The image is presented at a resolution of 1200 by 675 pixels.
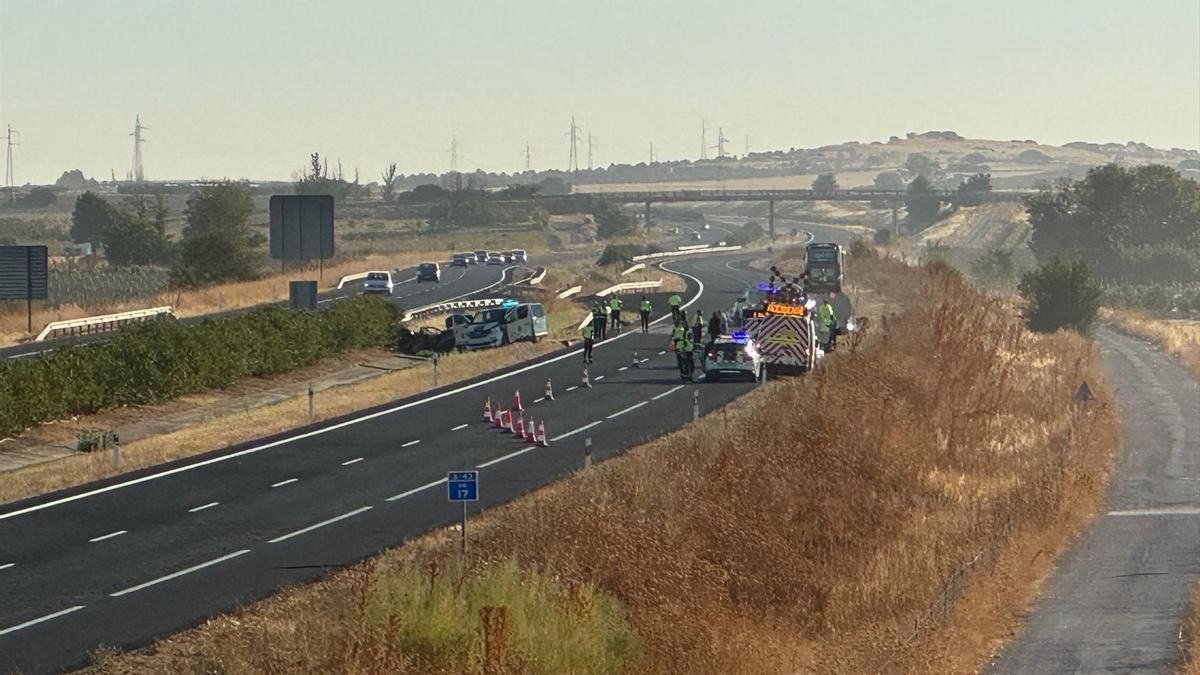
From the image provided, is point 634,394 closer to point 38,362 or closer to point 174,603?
point 38,362

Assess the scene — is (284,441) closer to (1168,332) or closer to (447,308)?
(447,308)

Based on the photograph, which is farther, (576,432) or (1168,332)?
(1168,332)

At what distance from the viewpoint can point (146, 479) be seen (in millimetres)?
38812

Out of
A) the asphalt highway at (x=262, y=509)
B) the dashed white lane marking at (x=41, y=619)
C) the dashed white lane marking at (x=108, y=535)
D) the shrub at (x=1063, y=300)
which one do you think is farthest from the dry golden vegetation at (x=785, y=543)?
the shrub at (x=1063, y=300)

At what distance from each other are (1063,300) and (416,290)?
38.6 meters

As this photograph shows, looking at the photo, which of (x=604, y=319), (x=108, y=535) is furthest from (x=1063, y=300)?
(x=108, y=535)

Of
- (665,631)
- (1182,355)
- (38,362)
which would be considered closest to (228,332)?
(38,362)

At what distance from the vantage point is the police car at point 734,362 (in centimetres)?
5738

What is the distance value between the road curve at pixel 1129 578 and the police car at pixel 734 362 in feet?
37.7

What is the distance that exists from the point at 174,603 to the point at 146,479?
12.1 meters

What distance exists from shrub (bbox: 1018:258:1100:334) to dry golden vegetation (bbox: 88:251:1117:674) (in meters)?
40.6

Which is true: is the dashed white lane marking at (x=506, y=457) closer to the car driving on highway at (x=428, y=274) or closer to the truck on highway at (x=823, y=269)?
the truck on highway at (x=823, y=269)

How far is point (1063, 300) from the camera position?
9338 centimetres

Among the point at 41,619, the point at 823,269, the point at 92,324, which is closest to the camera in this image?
Answer: the point at 41,619
